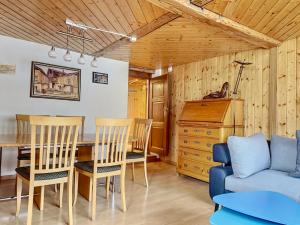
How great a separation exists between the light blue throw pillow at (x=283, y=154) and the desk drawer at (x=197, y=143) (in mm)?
987

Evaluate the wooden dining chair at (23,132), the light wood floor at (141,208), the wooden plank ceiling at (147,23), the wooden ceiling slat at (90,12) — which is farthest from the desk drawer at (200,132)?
the wooden dining chair at (23,132)

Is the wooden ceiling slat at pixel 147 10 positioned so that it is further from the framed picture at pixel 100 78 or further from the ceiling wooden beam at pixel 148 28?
the framed picture at pixel 100 78

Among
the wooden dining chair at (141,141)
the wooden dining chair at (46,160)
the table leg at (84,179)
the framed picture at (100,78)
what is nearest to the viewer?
the wooden dining chair at (46,160)

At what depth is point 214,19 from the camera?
258 centimetres

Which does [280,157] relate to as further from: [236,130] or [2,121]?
[2,121]

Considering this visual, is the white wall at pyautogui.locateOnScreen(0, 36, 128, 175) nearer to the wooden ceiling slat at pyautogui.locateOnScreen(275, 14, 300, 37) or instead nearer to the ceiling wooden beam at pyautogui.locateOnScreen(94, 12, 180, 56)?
the ceiling wooden beam at pyautogui.locateOnScreen(94, 12, 180, 56)

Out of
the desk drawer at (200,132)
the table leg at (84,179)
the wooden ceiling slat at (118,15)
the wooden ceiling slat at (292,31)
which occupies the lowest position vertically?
the table leg at (84,179)

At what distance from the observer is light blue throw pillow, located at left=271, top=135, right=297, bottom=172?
2.52 m

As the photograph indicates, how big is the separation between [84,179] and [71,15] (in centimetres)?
201

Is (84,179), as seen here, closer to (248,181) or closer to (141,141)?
(141,141)

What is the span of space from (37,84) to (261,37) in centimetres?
353

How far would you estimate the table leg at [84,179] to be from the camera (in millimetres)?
2904

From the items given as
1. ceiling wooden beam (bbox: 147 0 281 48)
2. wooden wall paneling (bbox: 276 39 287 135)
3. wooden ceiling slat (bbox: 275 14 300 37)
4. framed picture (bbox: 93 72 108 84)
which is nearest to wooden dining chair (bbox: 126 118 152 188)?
framed picture (bbox: 93 72 108 84)

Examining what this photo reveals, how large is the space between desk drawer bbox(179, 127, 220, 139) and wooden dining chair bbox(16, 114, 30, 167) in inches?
95.9
